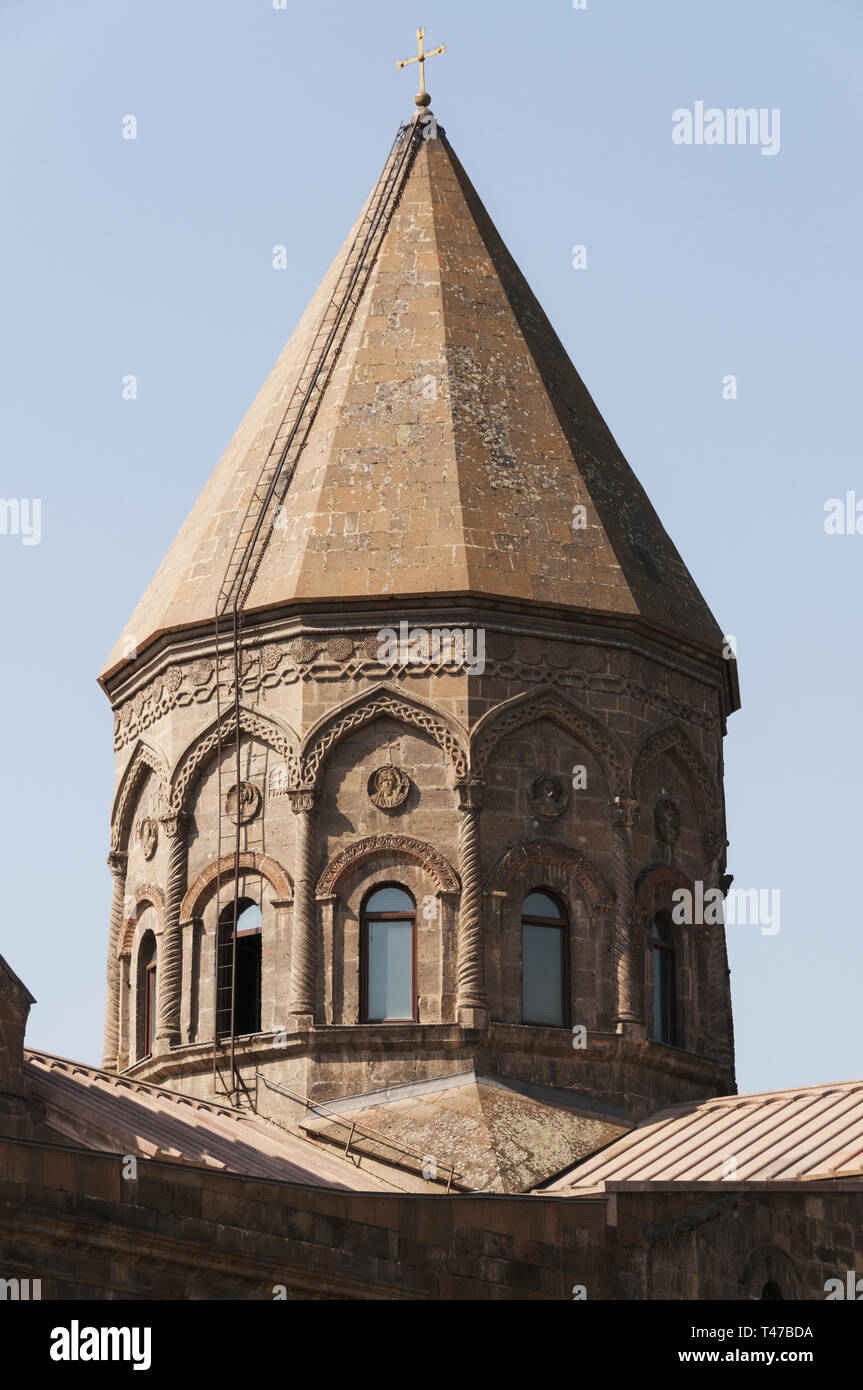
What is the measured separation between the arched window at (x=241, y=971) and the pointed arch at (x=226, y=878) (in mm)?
388

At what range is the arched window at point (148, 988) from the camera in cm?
3925

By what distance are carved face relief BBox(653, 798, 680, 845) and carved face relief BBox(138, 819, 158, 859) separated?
6.61 metres

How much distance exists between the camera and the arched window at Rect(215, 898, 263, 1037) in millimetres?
37750

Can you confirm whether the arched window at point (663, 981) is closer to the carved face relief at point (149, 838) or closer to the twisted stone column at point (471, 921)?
the twisted stone column at point (471, 921)

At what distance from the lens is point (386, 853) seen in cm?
3784

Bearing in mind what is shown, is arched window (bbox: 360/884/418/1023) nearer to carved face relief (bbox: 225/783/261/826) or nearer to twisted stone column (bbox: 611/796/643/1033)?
carved face relief (bbox: 225/783/261/826)

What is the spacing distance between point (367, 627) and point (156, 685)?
3.45m

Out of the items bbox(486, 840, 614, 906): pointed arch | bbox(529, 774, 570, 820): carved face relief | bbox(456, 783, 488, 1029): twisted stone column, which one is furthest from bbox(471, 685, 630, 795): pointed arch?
bbox(486, 840, 614, 906): pointed arch

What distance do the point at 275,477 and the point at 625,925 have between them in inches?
307

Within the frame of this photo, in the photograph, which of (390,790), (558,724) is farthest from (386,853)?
(558,724)

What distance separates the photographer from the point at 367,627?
38438 mm

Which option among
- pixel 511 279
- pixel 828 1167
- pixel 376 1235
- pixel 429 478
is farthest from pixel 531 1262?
pixel 511 279

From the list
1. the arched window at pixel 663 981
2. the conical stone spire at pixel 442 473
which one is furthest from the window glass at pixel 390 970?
the conical stone spire at pixel 442 473
